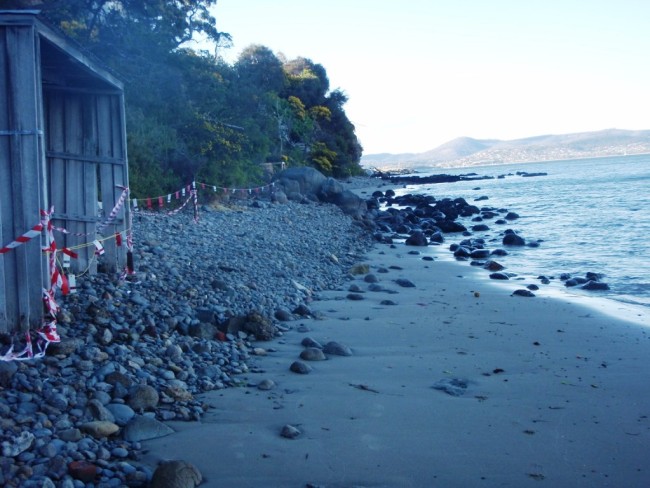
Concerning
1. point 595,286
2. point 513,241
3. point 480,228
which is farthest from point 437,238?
point 595,286

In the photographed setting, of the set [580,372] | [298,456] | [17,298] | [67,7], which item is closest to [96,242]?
[17,298]

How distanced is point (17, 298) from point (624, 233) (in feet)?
63.9

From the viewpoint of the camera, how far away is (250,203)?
21.6 m

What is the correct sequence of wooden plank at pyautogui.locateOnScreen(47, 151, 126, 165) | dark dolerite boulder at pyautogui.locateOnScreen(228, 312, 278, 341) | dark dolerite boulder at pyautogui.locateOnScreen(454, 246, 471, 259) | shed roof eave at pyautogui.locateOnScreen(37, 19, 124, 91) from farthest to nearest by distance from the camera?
dark dolerite boulder at pyautogui.locateOnScreen(454, 246, 471, 259), wooden plank at pyautogui.locateOnScreen(47, 151, 126, 165), dark dolerite boulder at pyautogui.locateOnScreen(228, 312, 278, 341), shed roof eave at pyautogui.locateOnScreen(37, 19, 124, 91)

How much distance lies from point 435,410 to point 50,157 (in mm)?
5796

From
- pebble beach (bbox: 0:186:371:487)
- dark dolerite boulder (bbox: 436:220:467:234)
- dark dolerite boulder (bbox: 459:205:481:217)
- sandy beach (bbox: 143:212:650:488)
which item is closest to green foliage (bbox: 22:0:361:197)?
pebble beach (bbox: 0:186:371:487)

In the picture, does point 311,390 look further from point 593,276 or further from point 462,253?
point 462,253

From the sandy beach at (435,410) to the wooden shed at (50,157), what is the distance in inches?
82.2

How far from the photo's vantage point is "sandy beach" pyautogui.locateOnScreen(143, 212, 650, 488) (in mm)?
4355

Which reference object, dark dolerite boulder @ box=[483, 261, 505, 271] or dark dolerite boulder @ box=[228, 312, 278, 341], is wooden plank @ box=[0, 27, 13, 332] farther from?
dark dolerite boulder @ box=[483, 261, 505, 271]

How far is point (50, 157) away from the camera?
8375 millimetres

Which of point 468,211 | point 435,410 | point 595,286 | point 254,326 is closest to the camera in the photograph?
point 435,410

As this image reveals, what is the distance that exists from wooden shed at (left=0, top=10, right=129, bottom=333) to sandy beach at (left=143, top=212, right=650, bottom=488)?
2089mm

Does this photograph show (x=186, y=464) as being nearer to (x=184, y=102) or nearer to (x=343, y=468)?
(x=343, y=468)
